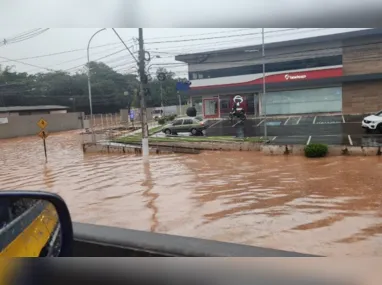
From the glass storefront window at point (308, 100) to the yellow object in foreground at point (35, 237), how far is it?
22.1 meters

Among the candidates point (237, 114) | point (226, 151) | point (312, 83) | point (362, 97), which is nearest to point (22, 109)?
point (226, 151)

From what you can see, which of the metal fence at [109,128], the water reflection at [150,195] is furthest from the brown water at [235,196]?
the metal fence at [109,128]

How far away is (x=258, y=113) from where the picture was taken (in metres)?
23.3

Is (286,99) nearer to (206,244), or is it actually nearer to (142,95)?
(142,95)

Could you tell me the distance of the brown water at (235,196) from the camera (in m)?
4.67

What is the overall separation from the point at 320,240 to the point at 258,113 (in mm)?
19406

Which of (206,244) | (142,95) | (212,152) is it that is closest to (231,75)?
(212,152)

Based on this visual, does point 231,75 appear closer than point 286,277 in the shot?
No

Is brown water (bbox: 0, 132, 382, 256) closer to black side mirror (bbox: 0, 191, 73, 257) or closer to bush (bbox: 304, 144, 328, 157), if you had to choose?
bush (bbox: 304, 144, 328, 157)

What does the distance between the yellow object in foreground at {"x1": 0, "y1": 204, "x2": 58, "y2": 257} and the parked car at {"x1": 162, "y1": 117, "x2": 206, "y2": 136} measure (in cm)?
1783

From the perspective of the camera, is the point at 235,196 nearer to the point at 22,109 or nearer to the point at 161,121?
the point at 22,109

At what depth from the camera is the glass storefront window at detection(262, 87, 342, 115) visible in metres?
23.0

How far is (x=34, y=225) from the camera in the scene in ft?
5.12

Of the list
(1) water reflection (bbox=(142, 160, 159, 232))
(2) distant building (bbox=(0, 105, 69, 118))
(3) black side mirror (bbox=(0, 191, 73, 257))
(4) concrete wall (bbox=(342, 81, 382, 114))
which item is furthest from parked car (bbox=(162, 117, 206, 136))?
(3) black side mirror (bbox=(0, 191, 73, 257))
